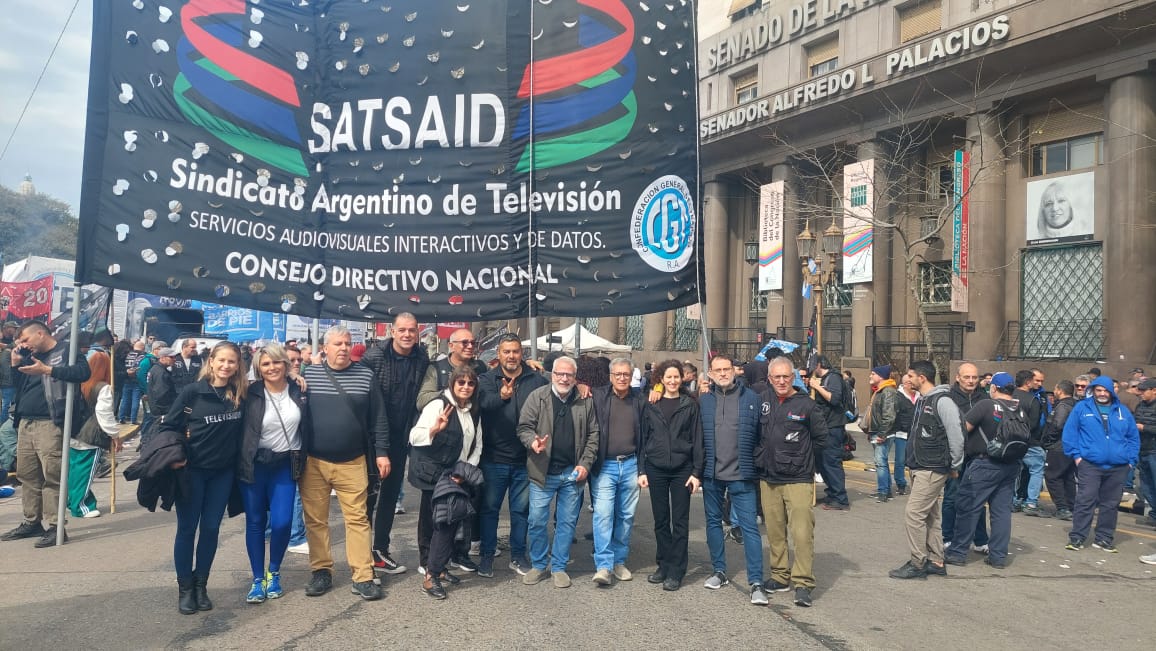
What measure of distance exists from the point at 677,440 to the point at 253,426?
10.2 ft

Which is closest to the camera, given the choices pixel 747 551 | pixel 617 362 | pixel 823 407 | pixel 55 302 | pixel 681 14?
pixel 747 551

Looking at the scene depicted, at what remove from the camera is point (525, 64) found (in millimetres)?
7281

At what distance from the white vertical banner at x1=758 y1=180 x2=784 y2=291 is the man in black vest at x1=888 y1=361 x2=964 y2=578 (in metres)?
21.4

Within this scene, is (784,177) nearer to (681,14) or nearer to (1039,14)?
(1039,14)

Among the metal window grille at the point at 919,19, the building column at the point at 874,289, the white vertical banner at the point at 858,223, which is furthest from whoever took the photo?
the building column at the point at 874,289

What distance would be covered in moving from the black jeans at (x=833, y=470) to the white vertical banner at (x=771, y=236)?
1832 centimetres

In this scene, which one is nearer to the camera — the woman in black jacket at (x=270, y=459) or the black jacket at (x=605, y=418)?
the woman in black jacket at (x=270, y=459)

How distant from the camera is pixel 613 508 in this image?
6391mm

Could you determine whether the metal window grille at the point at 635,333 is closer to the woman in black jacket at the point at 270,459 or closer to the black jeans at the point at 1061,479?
the black jeans at the point at 1061,479

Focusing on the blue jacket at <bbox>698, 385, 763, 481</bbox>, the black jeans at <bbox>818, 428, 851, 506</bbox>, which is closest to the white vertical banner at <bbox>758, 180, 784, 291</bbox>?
the black jeans at <bbox>818, 428, 851, 506</bbox>

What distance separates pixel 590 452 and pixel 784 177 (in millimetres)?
24485

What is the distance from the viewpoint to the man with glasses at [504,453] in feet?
21.0

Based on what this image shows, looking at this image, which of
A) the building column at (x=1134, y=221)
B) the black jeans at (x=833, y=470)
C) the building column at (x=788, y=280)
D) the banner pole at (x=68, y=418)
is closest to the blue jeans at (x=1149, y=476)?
the black jeans at (x=833, y=470)

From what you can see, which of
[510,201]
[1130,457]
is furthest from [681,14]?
[1130,457]
